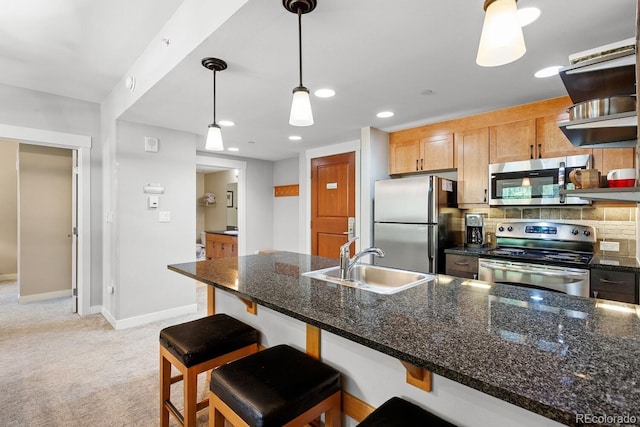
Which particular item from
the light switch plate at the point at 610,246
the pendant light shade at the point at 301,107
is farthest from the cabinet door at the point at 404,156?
the pendant light shade at the point at 301,107

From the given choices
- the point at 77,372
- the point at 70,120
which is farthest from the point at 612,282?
the point at 70,120

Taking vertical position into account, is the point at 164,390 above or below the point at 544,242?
below

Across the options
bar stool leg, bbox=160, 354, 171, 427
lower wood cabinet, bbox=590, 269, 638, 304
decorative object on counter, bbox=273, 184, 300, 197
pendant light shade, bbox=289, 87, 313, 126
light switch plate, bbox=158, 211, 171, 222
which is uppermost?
pendant light shade, bbox=289, 87, 313, 126

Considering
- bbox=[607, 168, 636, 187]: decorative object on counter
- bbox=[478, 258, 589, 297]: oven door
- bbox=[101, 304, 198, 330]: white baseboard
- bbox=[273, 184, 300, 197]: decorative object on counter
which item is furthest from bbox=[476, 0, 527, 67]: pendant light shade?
bbox=[273, 184, 300, 197]: decorative object on counter

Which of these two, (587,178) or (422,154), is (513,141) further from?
(587,178)

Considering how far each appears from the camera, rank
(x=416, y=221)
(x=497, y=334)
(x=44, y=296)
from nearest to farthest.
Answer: (x=497, y=334) → (x=416, y=221) → (x=44, y=296)

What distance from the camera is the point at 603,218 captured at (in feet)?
8.80

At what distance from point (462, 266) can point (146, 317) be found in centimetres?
331

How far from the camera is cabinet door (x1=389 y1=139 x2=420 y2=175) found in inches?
140

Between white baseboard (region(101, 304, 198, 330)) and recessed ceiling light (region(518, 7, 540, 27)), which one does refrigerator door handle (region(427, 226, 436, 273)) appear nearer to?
recessed ceiling light (region(518, 7, 540, 27))

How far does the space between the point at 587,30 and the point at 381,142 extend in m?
2.12

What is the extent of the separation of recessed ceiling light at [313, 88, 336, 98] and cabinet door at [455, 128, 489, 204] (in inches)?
57.8

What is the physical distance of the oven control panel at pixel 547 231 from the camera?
2.73 meters

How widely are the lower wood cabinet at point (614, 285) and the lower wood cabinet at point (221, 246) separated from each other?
193 inches
